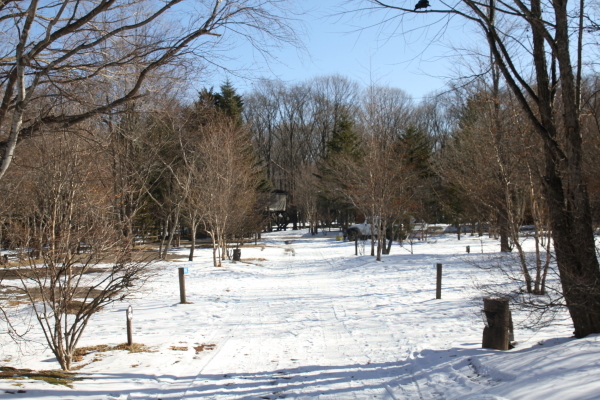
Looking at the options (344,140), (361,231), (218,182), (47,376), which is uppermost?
(344,140)

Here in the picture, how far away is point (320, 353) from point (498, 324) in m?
2.43

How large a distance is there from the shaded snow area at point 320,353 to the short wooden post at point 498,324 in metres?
0.16

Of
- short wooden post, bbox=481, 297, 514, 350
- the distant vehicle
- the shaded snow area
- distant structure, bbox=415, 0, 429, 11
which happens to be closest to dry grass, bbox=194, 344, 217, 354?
the shaded snow area

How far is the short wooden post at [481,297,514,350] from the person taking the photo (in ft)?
19.4

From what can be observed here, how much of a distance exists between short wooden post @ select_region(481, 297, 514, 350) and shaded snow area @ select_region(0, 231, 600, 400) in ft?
0.52

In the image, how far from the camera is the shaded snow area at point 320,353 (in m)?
4.71

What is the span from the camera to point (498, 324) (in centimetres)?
593

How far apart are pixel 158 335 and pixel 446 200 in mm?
29646

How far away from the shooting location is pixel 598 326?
210 inches

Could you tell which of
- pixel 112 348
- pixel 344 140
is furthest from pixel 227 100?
pixel 112 348

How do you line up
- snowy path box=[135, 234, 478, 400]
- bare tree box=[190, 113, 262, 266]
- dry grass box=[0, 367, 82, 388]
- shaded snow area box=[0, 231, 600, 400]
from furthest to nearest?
bare tree box=[190, 113, 262, 266], snowy path box=[135, 234, 478, 400], dry grass box=[0, 367, 82, 388], shaded snow area box=[0, 231, 600, 400]

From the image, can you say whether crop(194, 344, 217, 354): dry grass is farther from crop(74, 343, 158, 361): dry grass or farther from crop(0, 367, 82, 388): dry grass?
crop(0, 367, 82, 388): dry grass

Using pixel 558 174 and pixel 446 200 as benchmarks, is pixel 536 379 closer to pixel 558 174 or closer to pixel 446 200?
pixel 558 174

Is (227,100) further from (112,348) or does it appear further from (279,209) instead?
(112,348)
